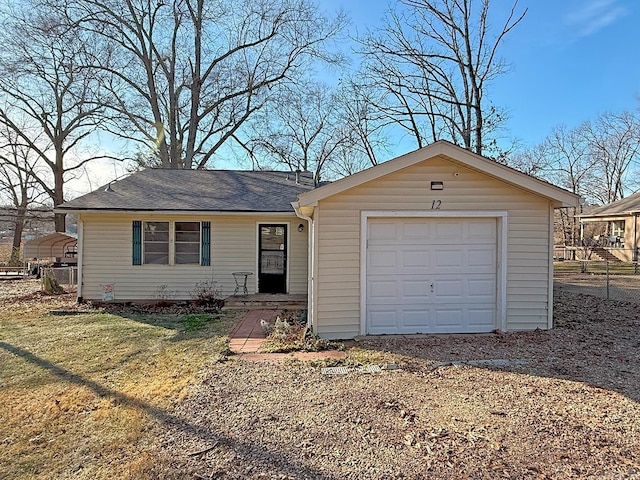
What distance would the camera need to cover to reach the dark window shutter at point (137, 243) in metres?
9.91

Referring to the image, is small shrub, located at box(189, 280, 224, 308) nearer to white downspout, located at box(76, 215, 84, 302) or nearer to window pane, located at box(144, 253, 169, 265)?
window pane, located at box(144, 253, 169, 265)

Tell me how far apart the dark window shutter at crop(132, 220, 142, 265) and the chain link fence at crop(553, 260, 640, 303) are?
12.7 m

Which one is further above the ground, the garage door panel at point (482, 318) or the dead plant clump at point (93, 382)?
the garage door panel at point (482, 318)

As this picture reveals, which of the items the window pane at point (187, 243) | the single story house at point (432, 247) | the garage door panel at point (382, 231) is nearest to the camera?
the single story house at point (432, 247)

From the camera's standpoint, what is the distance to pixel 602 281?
14.6m

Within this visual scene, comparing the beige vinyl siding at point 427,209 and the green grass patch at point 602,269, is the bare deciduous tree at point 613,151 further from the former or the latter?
the beige vinyl siding at point 427,209

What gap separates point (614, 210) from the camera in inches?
915

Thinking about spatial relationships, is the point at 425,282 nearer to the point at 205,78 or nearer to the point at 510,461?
the point at 510,461

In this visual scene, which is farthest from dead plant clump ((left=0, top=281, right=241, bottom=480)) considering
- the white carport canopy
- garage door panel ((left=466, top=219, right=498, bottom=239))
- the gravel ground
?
the white carport canopy

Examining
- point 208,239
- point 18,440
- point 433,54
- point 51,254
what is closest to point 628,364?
point 18,440

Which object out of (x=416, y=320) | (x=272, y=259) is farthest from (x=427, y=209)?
(x=272, y=259)

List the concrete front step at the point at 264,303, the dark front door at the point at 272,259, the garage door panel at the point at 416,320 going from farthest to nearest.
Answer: the dark front door at the point at 272,259 → the concrete front step at the point at 264,303 → the garage door panel at the point at 416,320

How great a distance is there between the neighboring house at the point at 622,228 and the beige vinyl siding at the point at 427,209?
1979cm

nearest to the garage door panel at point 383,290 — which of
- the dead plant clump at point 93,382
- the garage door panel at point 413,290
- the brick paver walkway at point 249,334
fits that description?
the garage door panel at point 413,290
